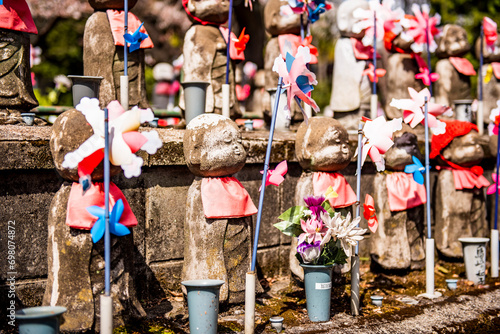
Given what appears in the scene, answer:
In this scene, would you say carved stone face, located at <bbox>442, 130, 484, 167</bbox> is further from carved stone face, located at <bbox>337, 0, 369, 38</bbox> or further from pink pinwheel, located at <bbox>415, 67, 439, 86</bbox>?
carved stone face, located at <bbox>337, 0, 369, 38</bbox>

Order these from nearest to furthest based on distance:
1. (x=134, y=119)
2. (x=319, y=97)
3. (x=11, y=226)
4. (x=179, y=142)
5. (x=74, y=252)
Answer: (x=134, y=119) < (x=74, y=252) < (x=11, y=226) < (x=179, y=142) < (x=319, y=97)

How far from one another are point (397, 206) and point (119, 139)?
3188mm

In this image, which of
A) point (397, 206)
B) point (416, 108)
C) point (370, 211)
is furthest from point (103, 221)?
point (397, 206)

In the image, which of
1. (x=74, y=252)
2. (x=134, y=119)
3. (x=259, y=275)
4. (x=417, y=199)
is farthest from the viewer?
(x=417, y=199)

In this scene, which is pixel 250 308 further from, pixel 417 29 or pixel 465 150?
pixel 417 29

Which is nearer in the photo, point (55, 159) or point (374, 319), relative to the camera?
point (55, 159)

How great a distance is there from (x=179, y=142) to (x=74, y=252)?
1.39 meters

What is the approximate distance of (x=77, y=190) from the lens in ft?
12.6

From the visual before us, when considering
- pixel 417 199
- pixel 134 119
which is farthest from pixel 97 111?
pixel 417 199

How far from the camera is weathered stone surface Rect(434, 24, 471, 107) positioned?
749 centimetres

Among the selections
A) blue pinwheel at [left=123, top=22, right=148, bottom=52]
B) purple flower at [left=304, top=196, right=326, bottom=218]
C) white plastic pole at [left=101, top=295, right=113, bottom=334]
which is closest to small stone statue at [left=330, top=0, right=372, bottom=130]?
blue pinwheel at [left=123, top=22, right=148, bottom=52]

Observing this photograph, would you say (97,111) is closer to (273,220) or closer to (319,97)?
(273,220)

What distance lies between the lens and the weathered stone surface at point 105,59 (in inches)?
211

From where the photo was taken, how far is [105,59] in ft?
17.7
